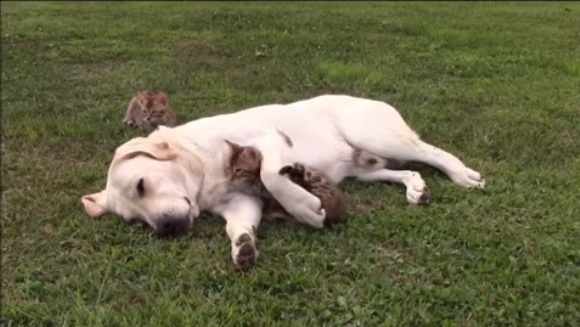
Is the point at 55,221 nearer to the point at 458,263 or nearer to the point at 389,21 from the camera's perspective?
the point at 458,263

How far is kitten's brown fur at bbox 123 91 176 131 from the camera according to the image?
625cm

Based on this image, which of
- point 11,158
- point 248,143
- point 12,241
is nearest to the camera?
point 12,241

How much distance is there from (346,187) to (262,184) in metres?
0.71

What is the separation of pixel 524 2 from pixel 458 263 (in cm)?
1371

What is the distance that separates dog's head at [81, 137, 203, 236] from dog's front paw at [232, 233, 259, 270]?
45cm

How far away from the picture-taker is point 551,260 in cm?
385

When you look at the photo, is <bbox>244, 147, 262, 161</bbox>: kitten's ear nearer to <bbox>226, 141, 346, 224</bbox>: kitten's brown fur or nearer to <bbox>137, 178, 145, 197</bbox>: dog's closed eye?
<bbox>226, 141, 346, 224</bbox>: kitten's brown fur

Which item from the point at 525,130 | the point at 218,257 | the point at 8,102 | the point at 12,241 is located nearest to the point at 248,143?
the point at 218,257

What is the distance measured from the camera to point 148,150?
14.4 ft

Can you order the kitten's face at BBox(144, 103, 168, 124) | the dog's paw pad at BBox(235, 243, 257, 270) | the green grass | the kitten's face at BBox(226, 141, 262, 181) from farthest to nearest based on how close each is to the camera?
the kitten's face at BBox(144, 103, 168, 124), the kitten's face at BBox(226, 141, 262, 181), the dog's paw pad at BBox(235, 243, 257, 270), the green grass

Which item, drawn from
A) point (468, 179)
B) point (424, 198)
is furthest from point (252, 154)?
point (468, 179)

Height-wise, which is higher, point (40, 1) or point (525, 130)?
point (525, 130)

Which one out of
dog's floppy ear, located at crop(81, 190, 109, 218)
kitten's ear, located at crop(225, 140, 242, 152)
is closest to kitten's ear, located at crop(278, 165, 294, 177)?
kitten's ear, located at crop(225, 140, 242, 152)

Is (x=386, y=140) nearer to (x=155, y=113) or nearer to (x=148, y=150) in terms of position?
(x=148, y=150)
